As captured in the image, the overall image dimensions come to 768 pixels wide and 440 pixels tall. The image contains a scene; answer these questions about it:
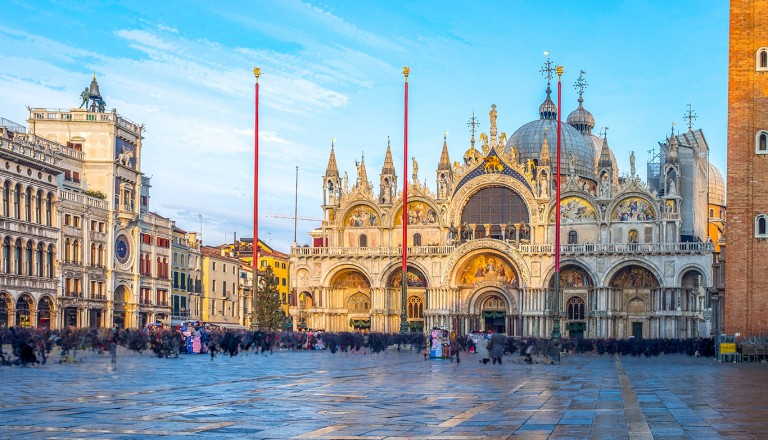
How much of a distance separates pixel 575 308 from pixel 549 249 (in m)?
4.91

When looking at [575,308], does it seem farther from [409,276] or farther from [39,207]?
[39,207]

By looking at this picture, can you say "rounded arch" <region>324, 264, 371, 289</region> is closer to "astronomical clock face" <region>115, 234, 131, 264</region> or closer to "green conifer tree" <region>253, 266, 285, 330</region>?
"green conifer tree" <region>253, 266, 285, 330</region>

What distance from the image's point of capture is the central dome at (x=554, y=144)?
3536 inches

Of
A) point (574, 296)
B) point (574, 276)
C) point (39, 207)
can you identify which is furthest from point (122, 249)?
point (574, 296)

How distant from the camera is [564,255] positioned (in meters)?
77.6

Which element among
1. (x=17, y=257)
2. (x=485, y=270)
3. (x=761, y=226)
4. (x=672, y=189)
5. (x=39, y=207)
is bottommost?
(x=485, y=270)

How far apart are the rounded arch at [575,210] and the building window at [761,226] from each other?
28.2m

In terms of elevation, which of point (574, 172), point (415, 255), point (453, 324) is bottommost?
point (453, 324)

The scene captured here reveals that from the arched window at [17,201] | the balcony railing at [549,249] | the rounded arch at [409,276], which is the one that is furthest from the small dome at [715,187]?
the arched window at [17,201]

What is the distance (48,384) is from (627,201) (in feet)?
199

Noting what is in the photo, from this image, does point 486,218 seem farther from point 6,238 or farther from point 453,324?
point 6,238

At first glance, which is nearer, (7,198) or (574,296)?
(7,198)

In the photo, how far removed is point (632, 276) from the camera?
77438 millimetres

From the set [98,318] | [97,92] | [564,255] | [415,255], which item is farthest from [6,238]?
[564,255]
